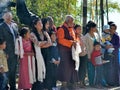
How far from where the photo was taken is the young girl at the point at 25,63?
8.90 meters

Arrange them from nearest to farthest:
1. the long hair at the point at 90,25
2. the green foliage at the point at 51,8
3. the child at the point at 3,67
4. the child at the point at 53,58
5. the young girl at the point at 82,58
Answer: the child at the point at 3,67, the child at the point at 53,58, the young girl at the point at 82,58, the long hair at the point at 90,25, the green foliage at the point at 51,8

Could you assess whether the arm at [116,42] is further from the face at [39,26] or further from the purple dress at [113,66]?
the face at [39,26]

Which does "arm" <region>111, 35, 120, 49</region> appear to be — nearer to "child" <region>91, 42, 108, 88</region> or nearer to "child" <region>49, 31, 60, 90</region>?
"child" <region>91, 42, 108, 88</region>

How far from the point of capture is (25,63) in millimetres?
8953

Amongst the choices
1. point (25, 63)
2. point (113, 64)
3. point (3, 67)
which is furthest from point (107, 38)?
point (3, 67)

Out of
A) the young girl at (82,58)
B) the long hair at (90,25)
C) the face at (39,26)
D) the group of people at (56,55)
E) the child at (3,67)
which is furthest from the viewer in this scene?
the long hair at (90,25)

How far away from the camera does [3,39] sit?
8.56 m

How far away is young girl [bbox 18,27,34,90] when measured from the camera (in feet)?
29.2

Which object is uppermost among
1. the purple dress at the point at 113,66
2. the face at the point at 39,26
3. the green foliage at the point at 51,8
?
the green foliage at the point at 51,8

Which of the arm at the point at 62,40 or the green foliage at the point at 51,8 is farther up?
the green foliage at the point at 51,8

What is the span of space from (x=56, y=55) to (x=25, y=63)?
3.16ft

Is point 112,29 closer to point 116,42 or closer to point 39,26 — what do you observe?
point 116,42

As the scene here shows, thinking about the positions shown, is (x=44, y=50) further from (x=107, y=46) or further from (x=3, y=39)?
(x=107, y=46)

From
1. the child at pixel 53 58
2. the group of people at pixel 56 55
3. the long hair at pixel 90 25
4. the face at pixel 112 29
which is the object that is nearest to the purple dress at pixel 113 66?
the group of people at pixel 56 55
